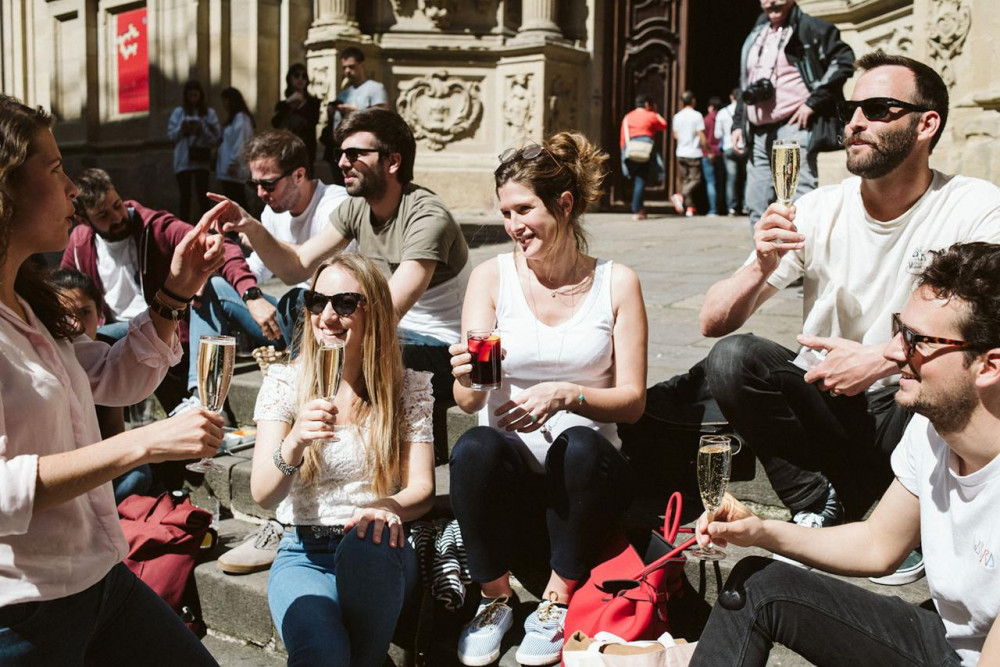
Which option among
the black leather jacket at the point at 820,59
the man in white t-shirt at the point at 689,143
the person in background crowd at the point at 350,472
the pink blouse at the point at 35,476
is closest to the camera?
the pink blouse at the point at 35,476

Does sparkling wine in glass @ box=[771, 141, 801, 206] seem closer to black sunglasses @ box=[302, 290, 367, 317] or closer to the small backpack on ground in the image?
black sunglasses @ box=[302, 290, 367, 317]

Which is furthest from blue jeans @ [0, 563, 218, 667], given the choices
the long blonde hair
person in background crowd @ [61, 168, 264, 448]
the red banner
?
the red banner

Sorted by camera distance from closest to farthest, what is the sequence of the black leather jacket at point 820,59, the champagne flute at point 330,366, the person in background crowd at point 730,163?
the champagne flute at point 330,366 < the black leather jacket at point 820,59 < the person in background crowd at point 730,163

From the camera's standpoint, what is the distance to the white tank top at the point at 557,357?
3.32 metres

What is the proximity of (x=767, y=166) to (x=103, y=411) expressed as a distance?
4217mm

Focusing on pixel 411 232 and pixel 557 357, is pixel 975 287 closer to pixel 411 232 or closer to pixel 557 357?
pixel 557 357

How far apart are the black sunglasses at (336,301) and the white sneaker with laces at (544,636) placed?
1.09m

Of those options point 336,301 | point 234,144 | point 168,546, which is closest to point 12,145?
point 336,301

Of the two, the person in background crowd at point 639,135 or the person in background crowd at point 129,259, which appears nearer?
the person in background crowd at point 129,259

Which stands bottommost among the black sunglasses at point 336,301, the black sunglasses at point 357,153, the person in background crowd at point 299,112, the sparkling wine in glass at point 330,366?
the sparkling wine in glass at point 330,366

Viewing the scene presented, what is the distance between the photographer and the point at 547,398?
306 centimetres

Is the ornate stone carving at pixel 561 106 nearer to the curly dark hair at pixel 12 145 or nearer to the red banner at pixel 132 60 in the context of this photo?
the red banner at pixel 132 60

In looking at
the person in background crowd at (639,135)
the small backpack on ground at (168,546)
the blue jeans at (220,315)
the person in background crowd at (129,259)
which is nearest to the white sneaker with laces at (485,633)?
the small backpack on ground at (168,546)

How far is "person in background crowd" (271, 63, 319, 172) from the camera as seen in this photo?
10.9 meters
